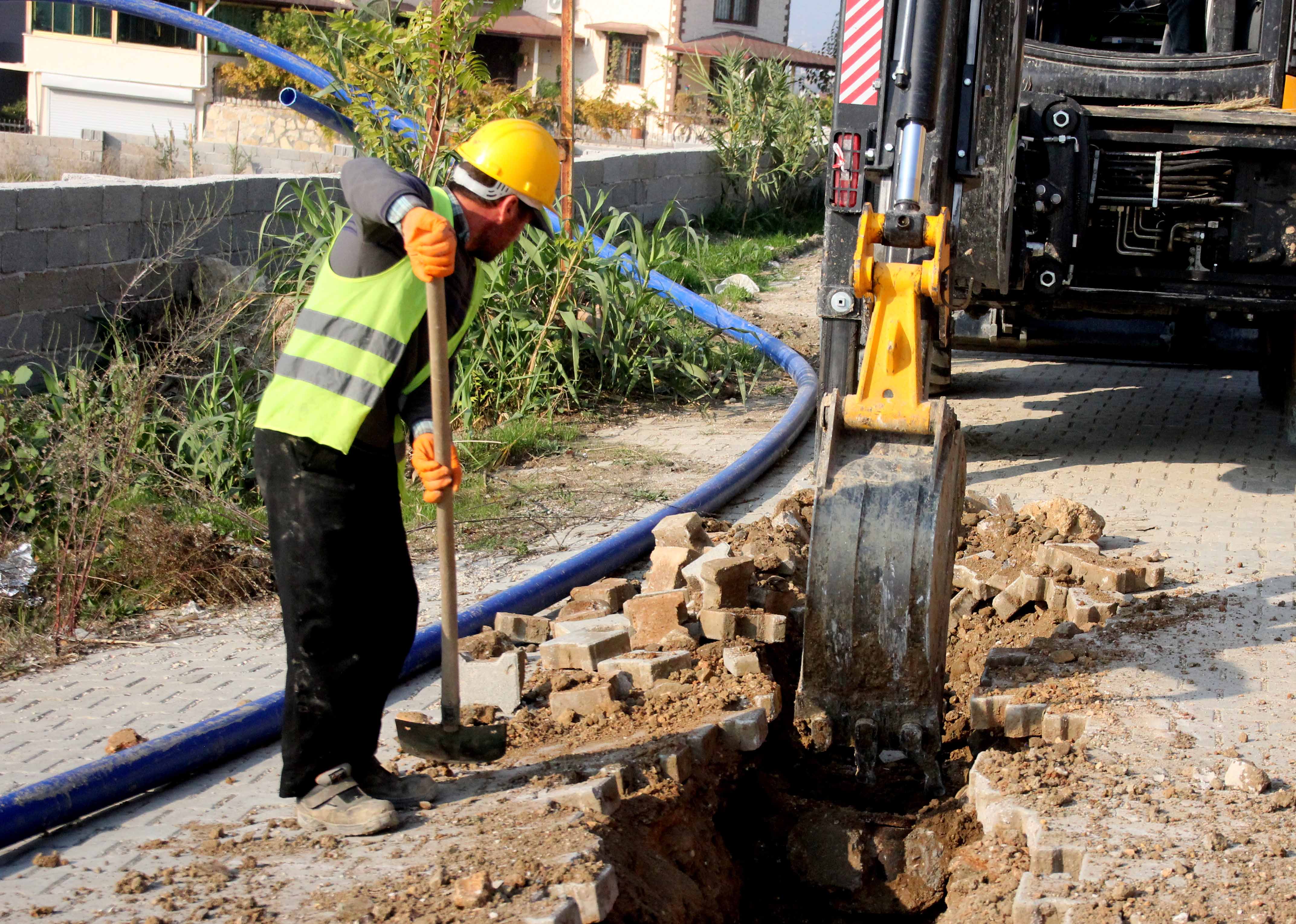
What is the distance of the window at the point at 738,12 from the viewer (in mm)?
40312

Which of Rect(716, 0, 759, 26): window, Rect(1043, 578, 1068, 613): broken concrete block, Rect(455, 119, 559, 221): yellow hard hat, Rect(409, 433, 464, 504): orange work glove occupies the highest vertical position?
Rect(716, 0, 759, 26): window

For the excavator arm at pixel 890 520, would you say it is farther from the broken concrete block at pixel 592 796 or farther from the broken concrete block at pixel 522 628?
the broken concrete block at pixel 522 628

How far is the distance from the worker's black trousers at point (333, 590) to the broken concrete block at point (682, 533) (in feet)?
6.05

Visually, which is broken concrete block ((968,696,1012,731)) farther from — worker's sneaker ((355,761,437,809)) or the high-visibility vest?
the high-visibility vest

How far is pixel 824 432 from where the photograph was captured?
3.91 meters

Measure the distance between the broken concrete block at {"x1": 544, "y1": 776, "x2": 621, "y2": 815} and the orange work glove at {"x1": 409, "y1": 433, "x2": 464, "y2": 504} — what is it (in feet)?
2.67

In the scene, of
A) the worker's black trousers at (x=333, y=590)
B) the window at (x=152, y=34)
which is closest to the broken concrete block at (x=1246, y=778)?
the worker's black trousers at (x=333, y=590)

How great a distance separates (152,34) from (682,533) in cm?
2964

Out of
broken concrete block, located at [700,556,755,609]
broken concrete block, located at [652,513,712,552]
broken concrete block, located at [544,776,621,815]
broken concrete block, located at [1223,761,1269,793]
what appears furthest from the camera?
broken concrete block, located at [652,513,712,552]

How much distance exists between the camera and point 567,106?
8461 millimetres

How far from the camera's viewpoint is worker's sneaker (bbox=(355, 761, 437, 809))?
3324 mm

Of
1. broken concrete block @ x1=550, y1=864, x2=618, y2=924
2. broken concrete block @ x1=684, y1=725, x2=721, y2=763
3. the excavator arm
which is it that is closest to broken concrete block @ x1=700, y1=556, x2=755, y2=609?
the excavator arm

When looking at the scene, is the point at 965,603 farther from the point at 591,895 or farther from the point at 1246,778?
the point at 591,895

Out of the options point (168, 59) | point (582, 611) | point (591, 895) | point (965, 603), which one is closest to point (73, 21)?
point (168, 59)
